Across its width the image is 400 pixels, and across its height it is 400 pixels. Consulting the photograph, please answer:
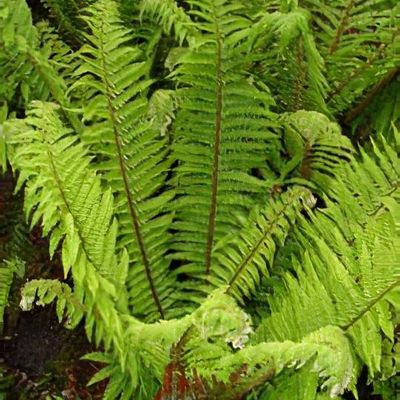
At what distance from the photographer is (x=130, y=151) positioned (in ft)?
6.97

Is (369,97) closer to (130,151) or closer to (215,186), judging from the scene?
(215,186)

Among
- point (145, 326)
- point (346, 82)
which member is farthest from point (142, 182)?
point (346, 82)

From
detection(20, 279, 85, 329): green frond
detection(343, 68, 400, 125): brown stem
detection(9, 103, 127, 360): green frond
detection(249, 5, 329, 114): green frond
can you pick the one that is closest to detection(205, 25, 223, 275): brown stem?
detection(249, 5, 329, 114): green frond

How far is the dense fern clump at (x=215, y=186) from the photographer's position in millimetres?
1736

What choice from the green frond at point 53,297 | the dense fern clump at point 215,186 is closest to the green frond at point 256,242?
the dense fern clump at point 215,186

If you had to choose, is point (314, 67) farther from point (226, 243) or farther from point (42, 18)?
point (42, 18)

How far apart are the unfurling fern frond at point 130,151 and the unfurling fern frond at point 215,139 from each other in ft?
0.28

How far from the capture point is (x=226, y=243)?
85.7 inches

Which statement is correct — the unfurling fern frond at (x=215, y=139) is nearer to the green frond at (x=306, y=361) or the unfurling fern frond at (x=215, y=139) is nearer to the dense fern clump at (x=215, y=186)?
the dense fern clump at (x=215, y=186)

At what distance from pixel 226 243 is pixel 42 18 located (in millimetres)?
1324

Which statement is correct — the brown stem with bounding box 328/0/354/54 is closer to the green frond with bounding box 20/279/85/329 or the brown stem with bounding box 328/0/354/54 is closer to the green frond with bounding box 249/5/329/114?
the green frond with bounding box 249/5/329/114

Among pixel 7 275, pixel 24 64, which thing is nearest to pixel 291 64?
pixel 24 64

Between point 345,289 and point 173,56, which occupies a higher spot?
point 173,56

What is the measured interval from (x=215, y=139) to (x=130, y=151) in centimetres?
30
